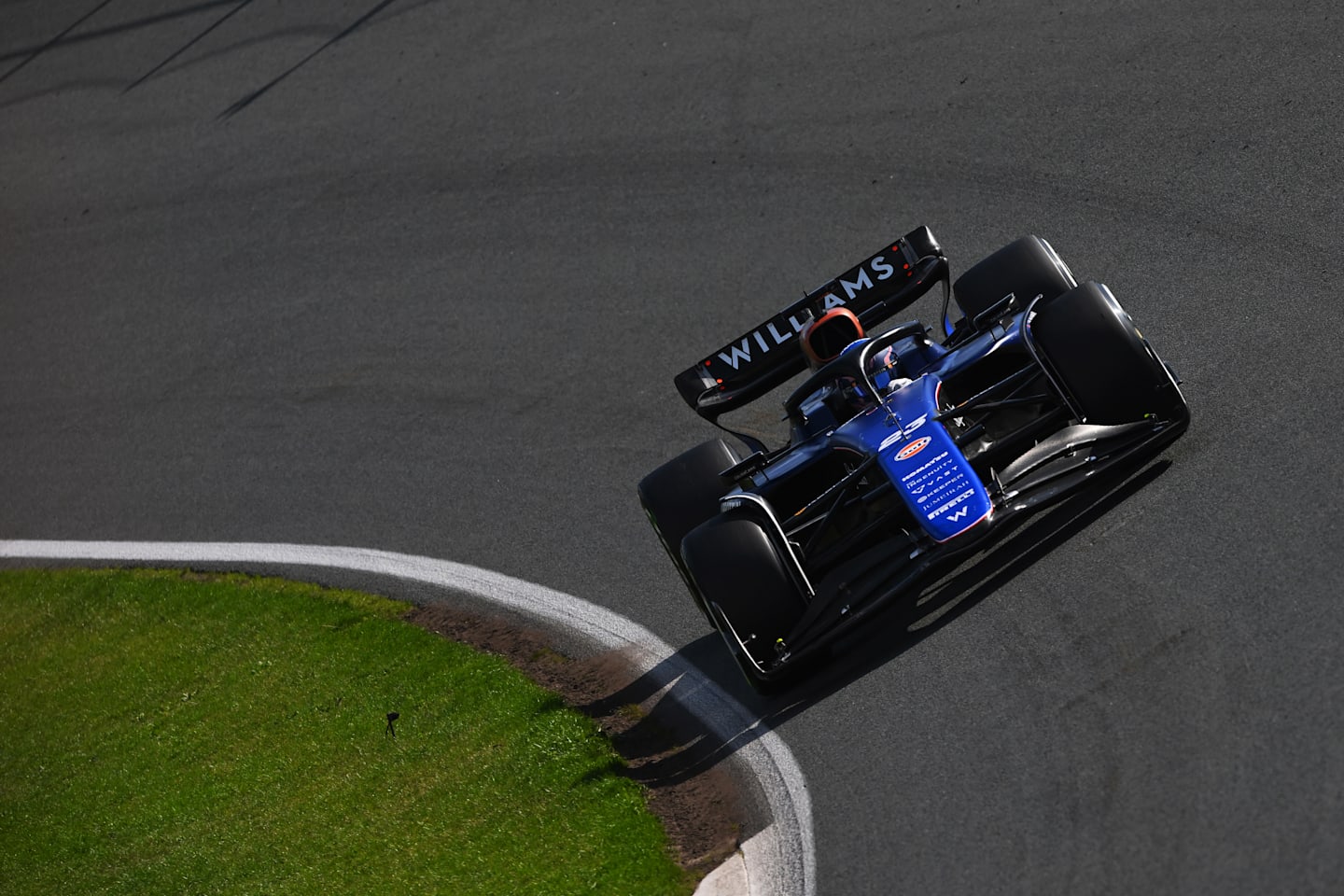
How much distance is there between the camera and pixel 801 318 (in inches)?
419

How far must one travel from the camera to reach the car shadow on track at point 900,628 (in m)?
9.48

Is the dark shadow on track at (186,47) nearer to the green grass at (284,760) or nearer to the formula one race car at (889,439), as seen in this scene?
the green grass at (284,760)

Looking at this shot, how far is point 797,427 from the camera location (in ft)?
34.2

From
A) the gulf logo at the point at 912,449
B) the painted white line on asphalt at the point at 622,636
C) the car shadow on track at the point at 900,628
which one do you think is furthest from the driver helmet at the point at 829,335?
the painted white line on asphalt at the point at 622,636

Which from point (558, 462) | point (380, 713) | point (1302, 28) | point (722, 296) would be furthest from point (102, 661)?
point (1302, 28)

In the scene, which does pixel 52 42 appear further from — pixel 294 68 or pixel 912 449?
pixel 912 449

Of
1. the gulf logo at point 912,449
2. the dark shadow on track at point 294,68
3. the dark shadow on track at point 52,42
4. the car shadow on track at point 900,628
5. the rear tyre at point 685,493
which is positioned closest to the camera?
the gulf logo at point 912,449

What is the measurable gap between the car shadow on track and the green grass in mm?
483

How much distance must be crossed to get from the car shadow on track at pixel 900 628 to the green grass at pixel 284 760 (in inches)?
19.0

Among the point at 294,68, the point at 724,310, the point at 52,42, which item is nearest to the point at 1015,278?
the point at 724,310

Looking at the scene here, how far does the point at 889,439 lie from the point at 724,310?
4.17 metres

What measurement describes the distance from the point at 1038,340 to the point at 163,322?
11.1m

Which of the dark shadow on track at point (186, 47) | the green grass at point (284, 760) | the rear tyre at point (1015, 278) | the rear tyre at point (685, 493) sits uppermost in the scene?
the dark shadow on track at point (186, 47)

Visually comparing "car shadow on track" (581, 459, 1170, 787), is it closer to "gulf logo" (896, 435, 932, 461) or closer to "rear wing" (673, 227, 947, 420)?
"gulf logo" (896, 435, 932, 461)
